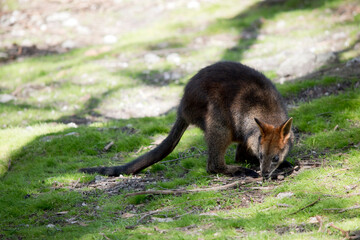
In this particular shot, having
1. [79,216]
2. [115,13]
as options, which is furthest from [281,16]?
[79,216]

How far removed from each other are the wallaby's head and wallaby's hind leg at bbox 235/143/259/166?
2.42ft

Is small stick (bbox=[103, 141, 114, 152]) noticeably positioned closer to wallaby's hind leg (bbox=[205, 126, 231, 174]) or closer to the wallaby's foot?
wallaby's hind leg (bbox=[205, 126, 231, 174])

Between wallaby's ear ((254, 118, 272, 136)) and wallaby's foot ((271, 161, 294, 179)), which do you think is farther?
wallaby's foot ((271, 161, 294, 179))

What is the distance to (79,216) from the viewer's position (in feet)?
16.5

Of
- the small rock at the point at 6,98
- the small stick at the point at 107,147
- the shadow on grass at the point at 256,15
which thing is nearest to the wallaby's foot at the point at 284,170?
the small stick at the point at 107,147

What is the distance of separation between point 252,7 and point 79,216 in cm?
1173

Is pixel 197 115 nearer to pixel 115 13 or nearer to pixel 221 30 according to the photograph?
pixel 221 30

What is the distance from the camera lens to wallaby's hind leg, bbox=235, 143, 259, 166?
614 centimetres

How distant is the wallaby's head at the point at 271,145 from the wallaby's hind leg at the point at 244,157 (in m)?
0.74

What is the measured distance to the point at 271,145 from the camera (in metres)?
5.27

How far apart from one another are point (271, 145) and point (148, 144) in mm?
2576

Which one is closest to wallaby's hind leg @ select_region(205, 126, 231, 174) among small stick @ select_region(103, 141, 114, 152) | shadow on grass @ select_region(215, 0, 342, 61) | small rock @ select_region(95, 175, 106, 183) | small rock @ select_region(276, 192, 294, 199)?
small rock @ select_region(276, 192, 294, 199)

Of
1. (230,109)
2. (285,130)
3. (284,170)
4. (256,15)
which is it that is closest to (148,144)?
(230,109)

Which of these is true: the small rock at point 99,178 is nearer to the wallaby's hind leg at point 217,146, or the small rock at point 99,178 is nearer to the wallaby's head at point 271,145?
the wallaby's hind leg at point 217,146
